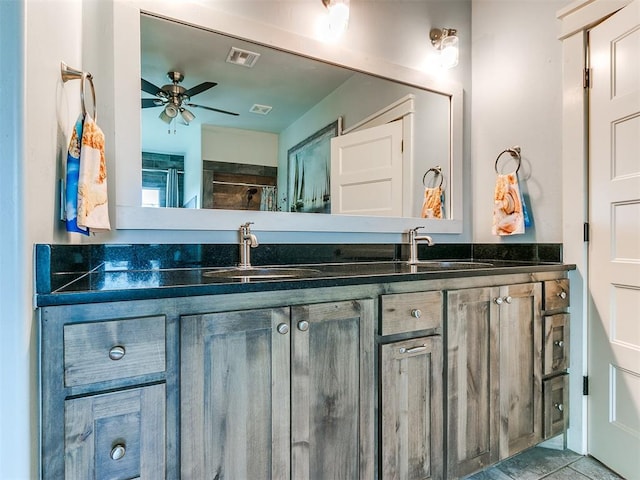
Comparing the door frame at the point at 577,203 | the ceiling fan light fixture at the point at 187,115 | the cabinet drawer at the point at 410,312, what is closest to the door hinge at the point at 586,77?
the door frame at the point at 577,203

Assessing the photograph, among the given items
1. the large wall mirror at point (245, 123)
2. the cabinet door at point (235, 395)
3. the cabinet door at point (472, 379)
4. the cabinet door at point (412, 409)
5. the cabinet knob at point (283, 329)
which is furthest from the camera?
the large wall mirror at point (245, 123)

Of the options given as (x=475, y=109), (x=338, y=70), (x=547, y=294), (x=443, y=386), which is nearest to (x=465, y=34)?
(x=475, y=109)

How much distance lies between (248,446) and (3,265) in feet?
2.27

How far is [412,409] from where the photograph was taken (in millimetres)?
1192

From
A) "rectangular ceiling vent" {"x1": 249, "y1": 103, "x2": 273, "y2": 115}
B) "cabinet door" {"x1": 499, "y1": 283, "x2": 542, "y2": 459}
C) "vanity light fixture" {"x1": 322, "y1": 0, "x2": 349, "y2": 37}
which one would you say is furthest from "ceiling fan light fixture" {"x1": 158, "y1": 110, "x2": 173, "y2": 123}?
"cabinet door" {"x1": 499, "y1": 283, "x2": 542, "y2": 459}

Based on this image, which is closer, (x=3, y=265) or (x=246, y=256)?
(x=3, y=265)

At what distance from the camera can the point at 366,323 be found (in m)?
1.12

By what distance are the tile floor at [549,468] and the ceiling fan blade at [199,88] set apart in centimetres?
193

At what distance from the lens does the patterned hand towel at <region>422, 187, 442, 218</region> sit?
2010mm

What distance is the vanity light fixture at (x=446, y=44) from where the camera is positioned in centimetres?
198

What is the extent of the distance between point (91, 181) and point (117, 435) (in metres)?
0.64

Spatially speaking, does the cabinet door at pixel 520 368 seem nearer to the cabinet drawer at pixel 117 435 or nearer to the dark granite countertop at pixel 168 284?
the dark granite countertop at pixel 168 284

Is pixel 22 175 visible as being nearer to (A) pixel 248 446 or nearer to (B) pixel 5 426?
(B) pixel 5 426

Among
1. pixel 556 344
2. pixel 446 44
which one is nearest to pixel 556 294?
pixel 556 344
